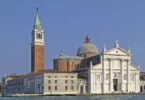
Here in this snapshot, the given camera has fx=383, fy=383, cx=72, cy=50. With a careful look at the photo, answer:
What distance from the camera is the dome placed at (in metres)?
81.6

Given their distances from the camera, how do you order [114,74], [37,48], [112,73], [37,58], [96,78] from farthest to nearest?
[37,48] → [37,58] → [114,74] → [112,73] → [96,78]

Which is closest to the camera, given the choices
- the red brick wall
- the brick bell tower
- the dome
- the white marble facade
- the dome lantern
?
the white marble facade

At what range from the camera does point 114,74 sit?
2648 inches

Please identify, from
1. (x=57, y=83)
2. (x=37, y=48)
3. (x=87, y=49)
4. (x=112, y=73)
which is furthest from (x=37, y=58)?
(x=112, y=73)

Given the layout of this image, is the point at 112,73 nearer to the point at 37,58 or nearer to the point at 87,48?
the point at 87,48

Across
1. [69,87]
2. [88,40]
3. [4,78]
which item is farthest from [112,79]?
[4,78]

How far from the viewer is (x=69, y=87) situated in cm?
6372

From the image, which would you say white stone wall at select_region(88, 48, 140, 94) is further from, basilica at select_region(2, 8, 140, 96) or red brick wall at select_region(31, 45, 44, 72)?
red brick wall at select_region(31, 45, 44, 72)

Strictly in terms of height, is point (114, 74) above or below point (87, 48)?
below

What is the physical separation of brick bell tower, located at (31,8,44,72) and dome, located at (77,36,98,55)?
8.53 metres

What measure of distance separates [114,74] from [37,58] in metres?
18.9

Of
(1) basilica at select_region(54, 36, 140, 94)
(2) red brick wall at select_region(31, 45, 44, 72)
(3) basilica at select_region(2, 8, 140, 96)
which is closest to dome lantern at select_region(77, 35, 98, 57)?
(3) basilica at select_region(2, 8, 140, 96)

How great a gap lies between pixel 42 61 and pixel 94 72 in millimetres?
17377

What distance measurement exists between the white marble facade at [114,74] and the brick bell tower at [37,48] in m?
16.8
